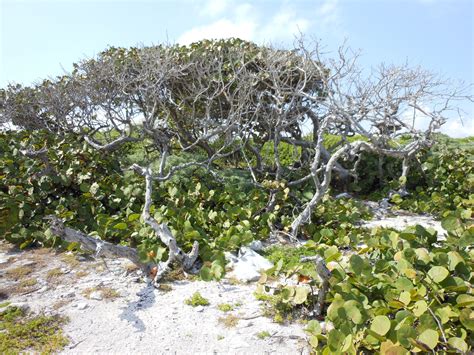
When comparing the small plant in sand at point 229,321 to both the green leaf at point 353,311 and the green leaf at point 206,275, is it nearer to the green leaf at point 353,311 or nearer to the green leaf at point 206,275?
the green leaf at point 206,275

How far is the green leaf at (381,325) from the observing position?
2.04 meters

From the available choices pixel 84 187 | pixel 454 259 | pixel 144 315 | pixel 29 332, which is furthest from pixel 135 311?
pixel 84 187

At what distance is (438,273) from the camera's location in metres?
2.25

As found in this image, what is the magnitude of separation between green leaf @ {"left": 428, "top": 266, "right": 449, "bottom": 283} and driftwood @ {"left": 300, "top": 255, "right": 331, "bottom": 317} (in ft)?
2.03

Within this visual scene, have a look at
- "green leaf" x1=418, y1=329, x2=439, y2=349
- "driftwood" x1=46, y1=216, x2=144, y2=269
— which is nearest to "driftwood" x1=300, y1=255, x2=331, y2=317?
"green leaf" x1=418, y1=329, x2=439, y2=349

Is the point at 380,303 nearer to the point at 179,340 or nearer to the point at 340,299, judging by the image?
the point at 340,299

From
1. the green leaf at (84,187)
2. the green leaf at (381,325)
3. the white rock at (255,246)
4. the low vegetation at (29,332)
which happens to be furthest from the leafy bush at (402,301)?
the green leaf at (84,187)

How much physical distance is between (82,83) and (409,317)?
251 inches

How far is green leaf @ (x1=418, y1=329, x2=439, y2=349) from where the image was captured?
74.2 inches

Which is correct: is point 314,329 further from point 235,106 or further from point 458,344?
point 235,106

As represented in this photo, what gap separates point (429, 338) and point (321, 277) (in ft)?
2.46

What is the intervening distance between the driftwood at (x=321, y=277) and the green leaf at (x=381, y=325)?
46cm

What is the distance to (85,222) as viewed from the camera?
4.57m

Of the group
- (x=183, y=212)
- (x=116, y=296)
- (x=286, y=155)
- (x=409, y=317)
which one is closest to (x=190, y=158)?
(x=183, y=212)
